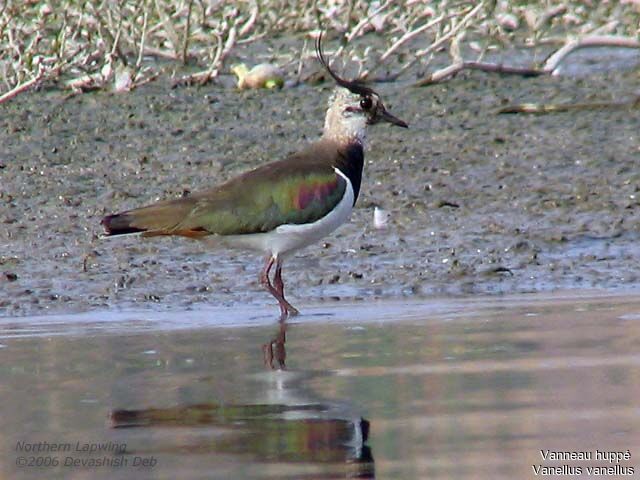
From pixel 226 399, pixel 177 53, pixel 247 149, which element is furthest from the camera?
pixel 177 53

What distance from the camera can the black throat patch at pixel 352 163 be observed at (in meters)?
8.83

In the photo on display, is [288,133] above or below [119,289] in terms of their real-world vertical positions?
above

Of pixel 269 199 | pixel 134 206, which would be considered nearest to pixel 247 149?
pixel 134 206

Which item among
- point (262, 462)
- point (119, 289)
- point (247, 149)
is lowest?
point (262, 462)

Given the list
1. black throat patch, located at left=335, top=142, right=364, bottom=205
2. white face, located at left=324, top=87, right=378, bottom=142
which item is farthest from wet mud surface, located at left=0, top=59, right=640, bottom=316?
white face, located at left=324, top=87, right=378, bottom=142

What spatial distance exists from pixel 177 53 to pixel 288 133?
6.70 ft

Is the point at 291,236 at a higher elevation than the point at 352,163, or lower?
lower

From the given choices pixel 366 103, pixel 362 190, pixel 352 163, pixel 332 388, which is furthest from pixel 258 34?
pixel 332 388

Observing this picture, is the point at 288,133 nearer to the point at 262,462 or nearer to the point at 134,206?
the point at 134,206

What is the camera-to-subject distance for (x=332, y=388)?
6184mm

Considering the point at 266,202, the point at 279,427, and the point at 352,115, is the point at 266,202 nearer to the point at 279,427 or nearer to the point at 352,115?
the point at 352,115

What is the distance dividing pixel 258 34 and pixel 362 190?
12.0 feet

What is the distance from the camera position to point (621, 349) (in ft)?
22.4

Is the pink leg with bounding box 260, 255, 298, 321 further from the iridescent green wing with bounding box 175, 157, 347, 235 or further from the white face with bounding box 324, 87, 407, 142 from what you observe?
the white face with bounding box 324, 87, 407, 142
